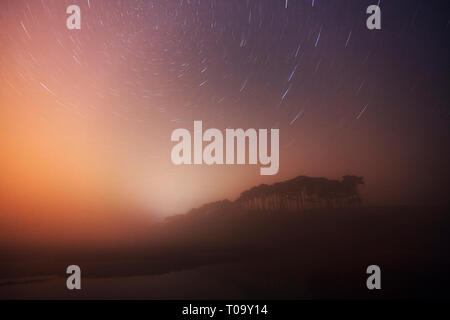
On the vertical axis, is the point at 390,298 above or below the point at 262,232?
below

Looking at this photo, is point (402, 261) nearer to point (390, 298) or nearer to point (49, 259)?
point (390, 298)

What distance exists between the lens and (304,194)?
4441 mm

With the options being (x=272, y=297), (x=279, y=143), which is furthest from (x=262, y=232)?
(x=279, y=143)

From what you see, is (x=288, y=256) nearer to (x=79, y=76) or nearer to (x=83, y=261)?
(x=83, y=261)

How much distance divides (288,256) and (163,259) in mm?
1381

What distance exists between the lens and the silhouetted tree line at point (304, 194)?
14.3ft

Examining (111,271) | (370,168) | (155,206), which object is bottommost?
(111,271)

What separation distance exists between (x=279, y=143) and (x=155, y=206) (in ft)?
5.02

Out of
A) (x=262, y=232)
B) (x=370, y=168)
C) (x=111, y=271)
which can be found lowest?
(x=111, y=271)

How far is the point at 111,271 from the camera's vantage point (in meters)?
4.26

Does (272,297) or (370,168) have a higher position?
(370,168)

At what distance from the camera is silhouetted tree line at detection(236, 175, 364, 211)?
14.3 ft

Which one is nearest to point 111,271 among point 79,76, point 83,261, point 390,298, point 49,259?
point 83,261
